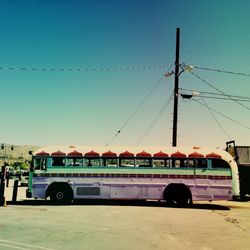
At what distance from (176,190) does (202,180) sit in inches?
60.6

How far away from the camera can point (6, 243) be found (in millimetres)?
9320

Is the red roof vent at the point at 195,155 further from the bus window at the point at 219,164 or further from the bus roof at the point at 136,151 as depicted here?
the bus window at the point at 219,164

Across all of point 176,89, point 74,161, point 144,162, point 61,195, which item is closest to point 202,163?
point 144,162

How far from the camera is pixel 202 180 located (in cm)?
1889

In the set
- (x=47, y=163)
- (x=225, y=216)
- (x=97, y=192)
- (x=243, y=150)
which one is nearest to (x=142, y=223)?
(x=225, y=216)

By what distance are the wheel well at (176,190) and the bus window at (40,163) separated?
687 cm

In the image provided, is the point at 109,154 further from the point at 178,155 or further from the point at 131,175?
the point at 178,155

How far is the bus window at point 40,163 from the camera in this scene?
1906 centimetres

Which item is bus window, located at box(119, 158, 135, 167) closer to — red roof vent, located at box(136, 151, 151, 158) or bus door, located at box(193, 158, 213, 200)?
red roof vent, located at box(136, 151, 151, 158)

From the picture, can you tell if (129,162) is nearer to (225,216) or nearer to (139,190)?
(139,190)

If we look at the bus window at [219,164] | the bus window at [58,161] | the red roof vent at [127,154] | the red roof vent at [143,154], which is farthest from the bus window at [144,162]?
the bus window at [58,161]

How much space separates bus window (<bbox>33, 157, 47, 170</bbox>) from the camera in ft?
62.5

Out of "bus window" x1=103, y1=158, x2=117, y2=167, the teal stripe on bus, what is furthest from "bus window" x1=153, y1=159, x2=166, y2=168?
"bus window" x1=103, y1=158, x2=117, y2=167

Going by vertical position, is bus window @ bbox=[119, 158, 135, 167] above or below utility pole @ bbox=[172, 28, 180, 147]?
below
